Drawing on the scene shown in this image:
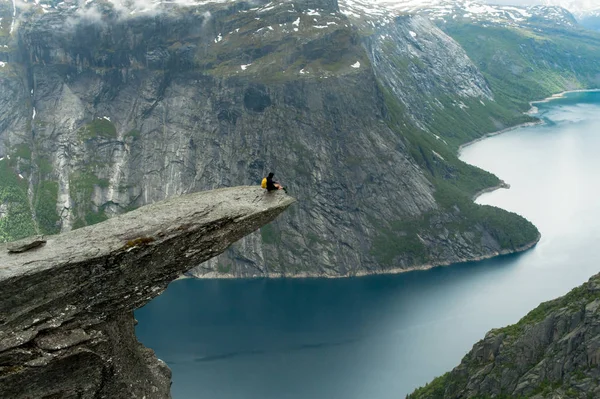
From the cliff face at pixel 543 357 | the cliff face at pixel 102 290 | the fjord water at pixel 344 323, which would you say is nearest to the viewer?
the cliff face at pixel 102 290

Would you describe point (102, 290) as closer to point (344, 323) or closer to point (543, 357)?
point (543, 357)

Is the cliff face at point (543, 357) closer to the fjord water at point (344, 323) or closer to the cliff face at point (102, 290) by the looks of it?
the fjord water at point (344, 323)

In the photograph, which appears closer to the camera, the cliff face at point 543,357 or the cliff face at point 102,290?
the cliff face at point 102,290

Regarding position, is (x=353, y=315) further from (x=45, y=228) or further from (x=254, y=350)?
→ (x=45, y=228)

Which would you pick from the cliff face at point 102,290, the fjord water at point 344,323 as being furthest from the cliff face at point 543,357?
the cliff face at point 102,290

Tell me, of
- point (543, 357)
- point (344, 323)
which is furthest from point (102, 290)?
point (344, 323)

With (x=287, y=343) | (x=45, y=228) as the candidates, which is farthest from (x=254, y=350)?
(x=45, y=228)
